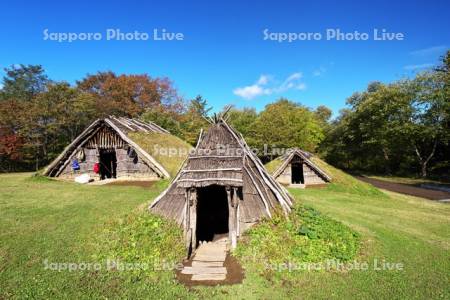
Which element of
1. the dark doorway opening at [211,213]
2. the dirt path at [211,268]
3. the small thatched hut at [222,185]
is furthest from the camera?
the dark doorway opening at [211,213]

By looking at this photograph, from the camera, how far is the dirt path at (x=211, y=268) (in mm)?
7344

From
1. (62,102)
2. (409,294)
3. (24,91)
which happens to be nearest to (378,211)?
(409,294)

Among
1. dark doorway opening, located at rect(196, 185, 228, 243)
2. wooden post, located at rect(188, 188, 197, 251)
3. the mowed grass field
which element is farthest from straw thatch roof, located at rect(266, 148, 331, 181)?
wooden post, located at rect(188, 188, 197, 251)

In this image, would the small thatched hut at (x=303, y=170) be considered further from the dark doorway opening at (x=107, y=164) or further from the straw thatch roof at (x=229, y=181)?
the dark doorway opening at (x=107, y=164)

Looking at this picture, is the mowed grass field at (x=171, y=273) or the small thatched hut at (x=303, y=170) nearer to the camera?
the mowed grass field at (x=171, y=273)

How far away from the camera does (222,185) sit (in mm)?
9117

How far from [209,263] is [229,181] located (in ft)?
8.87

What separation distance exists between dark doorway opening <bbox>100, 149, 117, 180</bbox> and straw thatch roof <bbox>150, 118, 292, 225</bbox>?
1488cm

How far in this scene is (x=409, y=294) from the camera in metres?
6.61

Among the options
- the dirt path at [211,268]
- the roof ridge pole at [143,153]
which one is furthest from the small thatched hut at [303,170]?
the dirt path at [211,268]

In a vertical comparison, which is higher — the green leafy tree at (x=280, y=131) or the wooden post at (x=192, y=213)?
the green leafy tree at (x=280, y=131)

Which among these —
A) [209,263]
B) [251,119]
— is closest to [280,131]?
[251,119]

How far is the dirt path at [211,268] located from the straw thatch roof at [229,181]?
1398 millimetres

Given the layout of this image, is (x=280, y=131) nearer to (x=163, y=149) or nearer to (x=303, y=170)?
(x=303, y=170)
